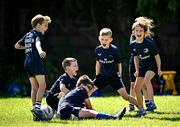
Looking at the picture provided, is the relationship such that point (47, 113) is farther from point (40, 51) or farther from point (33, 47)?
point (33, 47)

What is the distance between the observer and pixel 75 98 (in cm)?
974

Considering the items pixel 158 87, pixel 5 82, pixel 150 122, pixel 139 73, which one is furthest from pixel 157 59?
pixel 5 82

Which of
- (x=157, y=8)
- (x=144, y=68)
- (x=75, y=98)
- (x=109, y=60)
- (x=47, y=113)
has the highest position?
(x=157, y=8)

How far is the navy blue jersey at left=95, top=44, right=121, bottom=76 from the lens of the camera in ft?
35.0

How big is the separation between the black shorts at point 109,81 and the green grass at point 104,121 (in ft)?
1.86

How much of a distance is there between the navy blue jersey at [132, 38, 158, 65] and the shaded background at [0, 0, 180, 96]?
6.90m

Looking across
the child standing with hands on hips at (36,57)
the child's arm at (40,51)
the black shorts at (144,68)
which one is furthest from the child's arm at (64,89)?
the black shorts at (144,68)

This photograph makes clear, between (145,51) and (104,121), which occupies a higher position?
(145,51)

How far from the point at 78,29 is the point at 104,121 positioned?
16.2m

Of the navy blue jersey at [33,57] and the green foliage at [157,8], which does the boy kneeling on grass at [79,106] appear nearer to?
the navy blue jersey at [33,57]

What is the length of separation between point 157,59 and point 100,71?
41.6 inches

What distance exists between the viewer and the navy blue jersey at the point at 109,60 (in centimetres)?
1068

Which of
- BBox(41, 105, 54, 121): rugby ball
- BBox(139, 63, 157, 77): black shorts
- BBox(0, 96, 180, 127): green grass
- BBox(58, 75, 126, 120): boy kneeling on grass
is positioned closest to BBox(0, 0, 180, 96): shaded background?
BBox(0, 96, 180, 127): green grass

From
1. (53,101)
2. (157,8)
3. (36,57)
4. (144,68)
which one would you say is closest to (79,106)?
(53,101)
